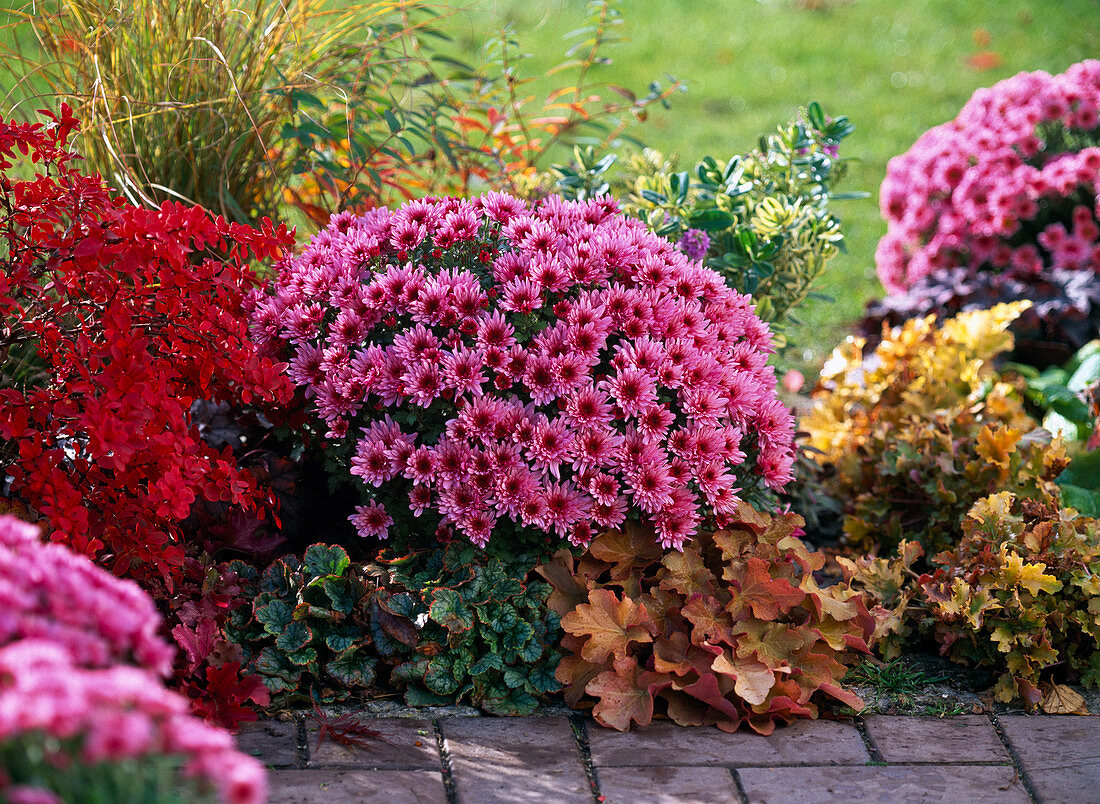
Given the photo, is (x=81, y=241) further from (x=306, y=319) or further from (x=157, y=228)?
(x=306, y=319)

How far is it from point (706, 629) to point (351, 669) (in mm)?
777

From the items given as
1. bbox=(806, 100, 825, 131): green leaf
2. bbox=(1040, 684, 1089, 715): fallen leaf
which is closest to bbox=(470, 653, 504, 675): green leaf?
Answer: bbox=(1040, 684, 1089, 715): fallen leaf

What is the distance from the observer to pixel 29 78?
8.71 ft

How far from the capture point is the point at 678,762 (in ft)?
6.66

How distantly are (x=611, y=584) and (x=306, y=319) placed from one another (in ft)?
3.12

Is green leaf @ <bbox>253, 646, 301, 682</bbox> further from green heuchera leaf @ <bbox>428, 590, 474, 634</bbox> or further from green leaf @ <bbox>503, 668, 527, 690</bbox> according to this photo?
green leaf @ <bbox>503, 668, 527, 690</bbox>

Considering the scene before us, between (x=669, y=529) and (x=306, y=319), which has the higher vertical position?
(x=306, y=319)

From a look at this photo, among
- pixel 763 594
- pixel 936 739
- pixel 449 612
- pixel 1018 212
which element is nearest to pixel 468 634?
pixel 449 612

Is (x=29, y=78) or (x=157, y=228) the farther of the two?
(x=29, y=78)

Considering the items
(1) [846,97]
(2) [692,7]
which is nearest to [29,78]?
(1) [846,97]

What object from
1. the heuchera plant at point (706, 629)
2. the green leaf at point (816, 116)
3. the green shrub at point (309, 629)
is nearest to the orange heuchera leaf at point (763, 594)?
the heuchera plant at point (706, 629)

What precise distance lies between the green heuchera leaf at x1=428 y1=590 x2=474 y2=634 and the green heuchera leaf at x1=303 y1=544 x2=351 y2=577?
0.24 m

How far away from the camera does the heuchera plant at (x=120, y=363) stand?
76.3 inches

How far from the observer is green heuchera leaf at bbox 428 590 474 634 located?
2.15 m
